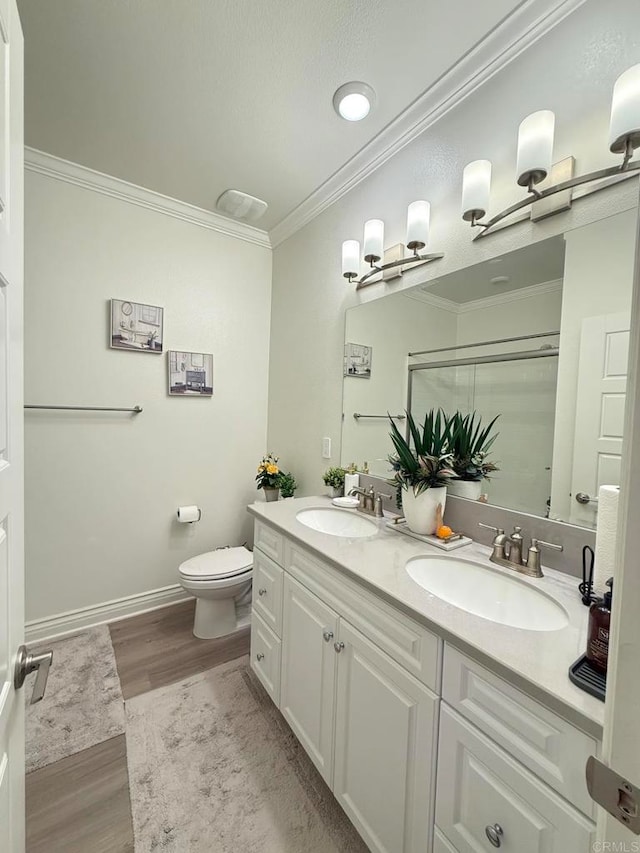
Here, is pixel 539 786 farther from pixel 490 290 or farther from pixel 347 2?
pixel 347 2

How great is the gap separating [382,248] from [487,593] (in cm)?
152

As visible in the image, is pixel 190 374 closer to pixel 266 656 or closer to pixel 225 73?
pixel 225 73

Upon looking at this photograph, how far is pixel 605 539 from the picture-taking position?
881 mm

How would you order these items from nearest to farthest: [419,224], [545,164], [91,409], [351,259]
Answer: [545,164], [419,224], [351,259], [91,409]

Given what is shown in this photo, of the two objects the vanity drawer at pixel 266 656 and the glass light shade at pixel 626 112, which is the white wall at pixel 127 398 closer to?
the vanity drawer at pixel 266 656

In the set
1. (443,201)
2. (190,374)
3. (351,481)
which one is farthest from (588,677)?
(190,374)

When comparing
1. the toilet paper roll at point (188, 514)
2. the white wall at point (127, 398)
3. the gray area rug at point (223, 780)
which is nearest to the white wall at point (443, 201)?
the white wall at point (127, 398)

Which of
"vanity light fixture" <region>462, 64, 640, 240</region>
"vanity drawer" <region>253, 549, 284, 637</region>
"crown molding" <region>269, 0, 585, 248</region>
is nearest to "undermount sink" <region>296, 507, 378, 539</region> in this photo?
"vanity drawer" <region>253, 549, 284, 637</region>

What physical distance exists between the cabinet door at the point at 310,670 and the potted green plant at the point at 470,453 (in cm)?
70

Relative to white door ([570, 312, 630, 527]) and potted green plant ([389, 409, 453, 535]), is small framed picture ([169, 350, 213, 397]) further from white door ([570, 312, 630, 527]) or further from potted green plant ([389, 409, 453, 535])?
white door ([570, 312, 630, 527])

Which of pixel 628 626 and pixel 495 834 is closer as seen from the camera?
pixel 628 626

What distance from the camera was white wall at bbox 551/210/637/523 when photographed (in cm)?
101

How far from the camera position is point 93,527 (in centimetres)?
212

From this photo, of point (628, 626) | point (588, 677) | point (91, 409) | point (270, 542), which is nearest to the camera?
point (628, 626)
